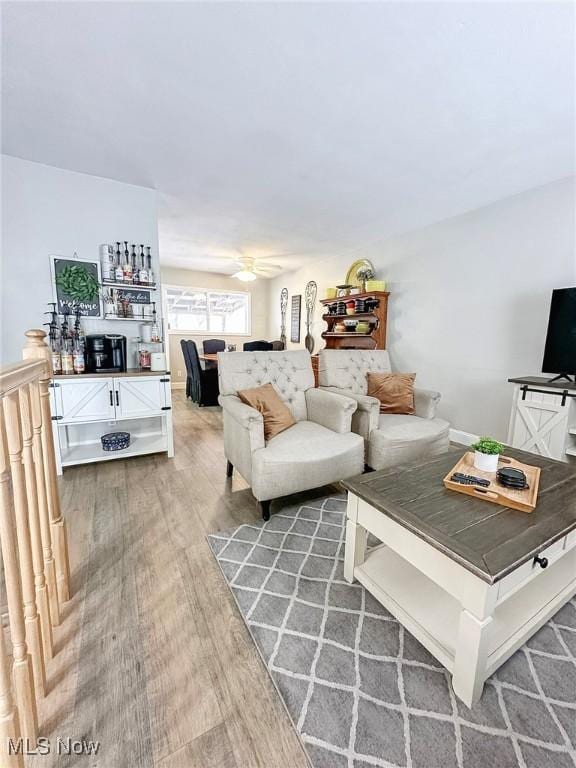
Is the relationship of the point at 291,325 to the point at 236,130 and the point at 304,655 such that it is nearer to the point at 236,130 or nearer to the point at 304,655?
the point at 236,130

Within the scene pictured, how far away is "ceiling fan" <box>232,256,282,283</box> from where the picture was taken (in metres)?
5.08

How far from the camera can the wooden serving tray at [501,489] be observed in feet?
4.13

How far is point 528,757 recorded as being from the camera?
35.6 inches

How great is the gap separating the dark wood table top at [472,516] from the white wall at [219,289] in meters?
5.81

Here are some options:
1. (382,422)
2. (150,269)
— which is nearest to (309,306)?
(150,269)

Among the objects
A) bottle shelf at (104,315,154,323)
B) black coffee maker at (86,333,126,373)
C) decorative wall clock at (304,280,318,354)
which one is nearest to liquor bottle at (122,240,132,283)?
bottle shelf at (104,315,154,323)

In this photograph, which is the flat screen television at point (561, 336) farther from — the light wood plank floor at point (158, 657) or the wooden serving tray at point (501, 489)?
the light wood plank floor at point (158, 657)

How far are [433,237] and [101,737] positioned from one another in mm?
4332

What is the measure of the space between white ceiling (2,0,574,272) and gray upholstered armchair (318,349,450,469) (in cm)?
156

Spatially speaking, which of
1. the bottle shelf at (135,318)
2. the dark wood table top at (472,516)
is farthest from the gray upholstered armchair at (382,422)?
the bottle shelf at (135,318)

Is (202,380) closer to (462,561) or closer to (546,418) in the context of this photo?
(546,418)

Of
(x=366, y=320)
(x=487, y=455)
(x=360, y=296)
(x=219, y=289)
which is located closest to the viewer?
(x=487, y=455)

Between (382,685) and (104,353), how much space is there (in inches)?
113

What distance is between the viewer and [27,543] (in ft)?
3.14
